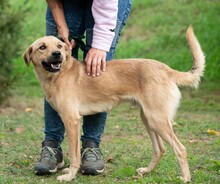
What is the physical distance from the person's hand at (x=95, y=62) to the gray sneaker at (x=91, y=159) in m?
0.76

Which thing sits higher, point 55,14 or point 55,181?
point 55,14

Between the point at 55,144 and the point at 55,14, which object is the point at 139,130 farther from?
the point at 55,14

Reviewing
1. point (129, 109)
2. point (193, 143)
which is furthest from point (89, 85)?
point (129, 109)

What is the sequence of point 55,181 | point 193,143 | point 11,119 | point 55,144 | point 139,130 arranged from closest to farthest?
1. point 55,181
2. point 55,144
3. point 193,143
4. point 139,130
5. point 11,119

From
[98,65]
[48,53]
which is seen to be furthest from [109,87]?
[48,53]

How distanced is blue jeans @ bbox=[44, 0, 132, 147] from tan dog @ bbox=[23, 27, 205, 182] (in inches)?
9.8

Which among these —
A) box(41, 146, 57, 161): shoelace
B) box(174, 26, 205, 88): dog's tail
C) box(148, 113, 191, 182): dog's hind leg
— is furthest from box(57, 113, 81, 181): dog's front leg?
box(174, 26, 205, 88): dog's tail

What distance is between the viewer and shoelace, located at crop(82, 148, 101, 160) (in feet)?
18.0

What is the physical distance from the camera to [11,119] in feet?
28.3

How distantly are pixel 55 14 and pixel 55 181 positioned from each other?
158cm

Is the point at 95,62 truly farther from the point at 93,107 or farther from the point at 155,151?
the point at 155,151

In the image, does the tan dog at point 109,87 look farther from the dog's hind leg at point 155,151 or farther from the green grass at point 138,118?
the green grass at point 138,118

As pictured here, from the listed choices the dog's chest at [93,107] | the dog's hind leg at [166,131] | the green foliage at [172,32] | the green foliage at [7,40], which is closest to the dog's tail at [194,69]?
the dog's hind leg at [166,131]

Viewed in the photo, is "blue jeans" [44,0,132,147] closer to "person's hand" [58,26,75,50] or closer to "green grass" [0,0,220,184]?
"person's hand" [58,26,75,50]
